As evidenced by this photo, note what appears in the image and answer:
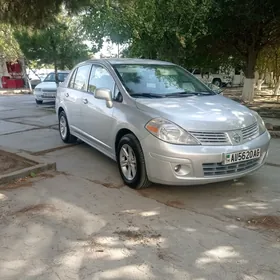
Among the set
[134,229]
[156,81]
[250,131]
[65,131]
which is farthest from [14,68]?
[134,229]

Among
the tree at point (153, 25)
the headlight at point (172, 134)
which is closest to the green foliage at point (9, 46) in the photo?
the tree at point (153, 25)

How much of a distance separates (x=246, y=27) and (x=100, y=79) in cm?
833

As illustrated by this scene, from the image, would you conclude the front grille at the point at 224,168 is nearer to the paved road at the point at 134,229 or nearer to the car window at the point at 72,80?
the paved road at the point at 134,229

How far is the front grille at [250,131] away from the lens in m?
3.86

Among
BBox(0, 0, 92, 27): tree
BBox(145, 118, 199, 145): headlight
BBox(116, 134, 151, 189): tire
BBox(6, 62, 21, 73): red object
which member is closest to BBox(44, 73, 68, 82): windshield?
BBox(0, 0, 92, 27): tree

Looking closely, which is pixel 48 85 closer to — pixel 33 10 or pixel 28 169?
pixel 33 10

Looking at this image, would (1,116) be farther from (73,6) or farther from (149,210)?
(149,210)

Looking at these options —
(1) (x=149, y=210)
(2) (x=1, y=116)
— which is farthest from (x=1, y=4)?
(2) (x=1, y=116)

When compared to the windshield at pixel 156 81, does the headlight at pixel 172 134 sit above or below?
below

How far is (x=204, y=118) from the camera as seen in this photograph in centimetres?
373

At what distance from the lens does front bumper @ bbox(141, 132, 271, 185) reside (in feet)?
11.6

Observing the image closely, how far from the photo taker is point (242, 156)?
374 centimetres

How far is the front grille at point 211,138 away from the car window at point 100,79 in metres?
1.61

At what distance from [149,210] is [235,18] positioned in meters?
9.05
